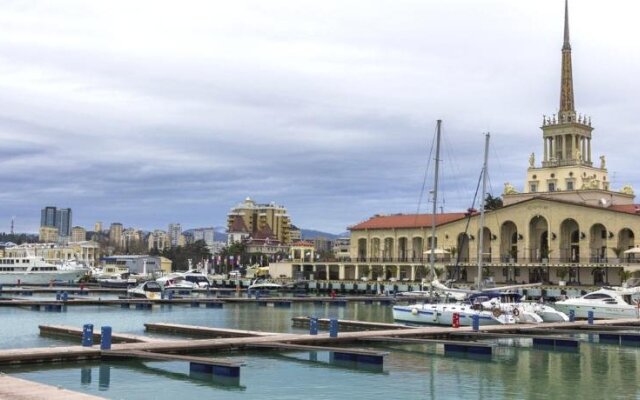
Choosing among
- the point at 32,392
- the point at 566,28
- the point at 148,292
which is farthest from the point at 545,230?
the point at 32,392

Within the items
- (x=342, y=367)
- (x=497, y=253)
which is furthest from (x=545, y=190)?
(x=342, y=367)

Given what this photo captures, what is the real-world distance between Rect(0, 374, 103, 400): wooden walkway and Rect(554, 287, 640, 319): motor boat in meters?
39.7

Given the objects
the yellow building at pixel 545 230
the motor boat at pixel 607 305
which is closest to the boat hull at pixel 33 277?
the yellow building at pixel 545 230

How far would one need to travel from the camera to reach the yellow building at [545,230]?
92438mm

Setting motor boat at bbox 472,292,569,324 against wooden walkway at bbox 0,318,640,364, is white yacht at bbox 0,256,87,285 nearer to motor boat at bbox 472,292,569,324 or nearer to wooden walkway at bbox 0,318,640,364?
motor boat at bbox 472,292,569,324

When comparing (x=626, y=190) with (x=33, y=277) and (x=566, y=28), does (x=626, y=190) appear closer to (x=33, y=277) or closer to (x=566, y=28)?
(x=566, y=28)

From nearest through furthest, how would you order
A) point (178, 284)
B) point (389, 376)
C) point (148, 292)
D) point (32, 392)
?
1. point (32, 392)
2. point (389, 376)
3. point (148, 292)
4. point (178, 284)

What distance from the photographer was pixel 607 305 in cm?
5378

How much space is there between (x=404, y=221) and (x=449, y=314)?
6697 cm

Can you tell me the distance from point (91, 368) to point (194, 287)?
7172 cm

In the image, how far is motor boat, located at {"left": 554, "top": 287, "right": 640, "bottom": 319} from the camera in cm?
5284

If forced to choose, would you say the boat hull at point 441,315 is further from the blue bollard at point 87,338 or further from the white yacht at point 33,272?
the white yacht at point 33,272

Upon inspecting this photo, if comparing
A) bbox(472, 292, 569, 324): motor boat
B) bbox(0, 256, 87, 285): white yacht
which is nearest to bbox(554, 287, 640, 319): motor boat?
bbox(472, 292, 569, 324): motor boat

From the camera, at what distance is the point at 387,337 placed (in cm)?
3625
